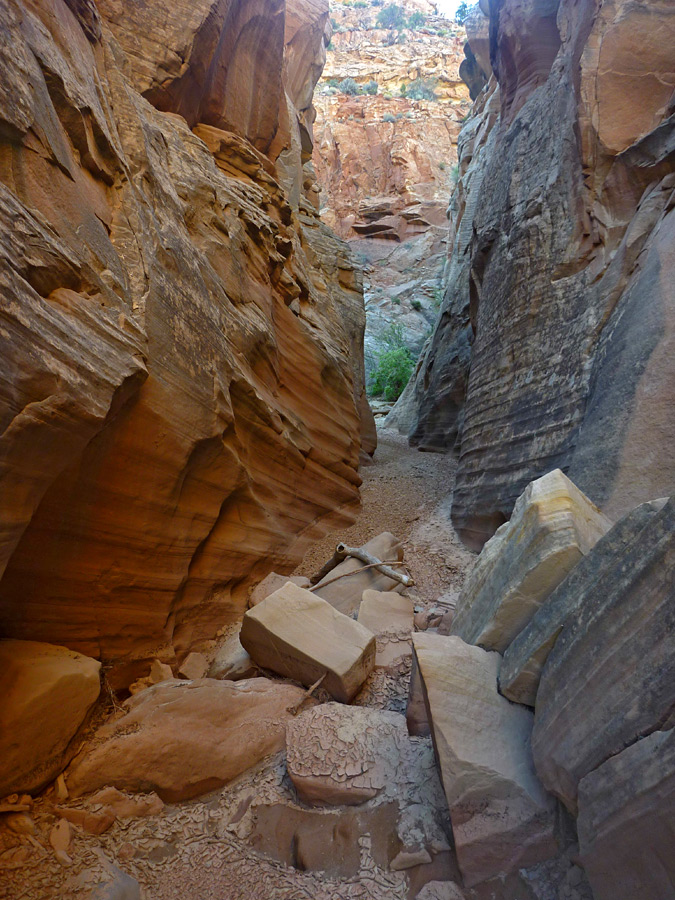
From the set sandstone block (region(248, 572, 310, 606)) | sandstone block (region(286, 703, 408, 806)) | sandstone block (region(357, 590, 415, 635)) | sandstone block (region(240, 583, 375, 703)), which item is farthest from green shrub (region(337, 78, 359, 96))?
sandstone block (region(286, 703, 408, 806))

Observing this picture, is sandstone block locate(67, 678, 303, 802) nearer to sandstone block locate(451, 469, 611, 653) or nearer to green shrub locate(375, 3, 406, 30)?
sandstone block locate(451, 469, 611, 653)

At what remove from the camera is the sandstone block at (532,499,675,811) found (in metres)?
1.59

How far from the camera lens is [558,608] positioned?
214cm

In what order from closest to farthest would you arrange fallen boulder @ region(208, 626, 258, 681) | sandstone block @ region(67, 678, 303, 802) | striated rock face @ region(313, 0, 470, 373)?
1. sandstone block @ region(67, 678, 303, 802)
2. fallen boulder @ region(208, 626, 258, 681)
3. striated rock face @ region(313, 0, 470, 373)

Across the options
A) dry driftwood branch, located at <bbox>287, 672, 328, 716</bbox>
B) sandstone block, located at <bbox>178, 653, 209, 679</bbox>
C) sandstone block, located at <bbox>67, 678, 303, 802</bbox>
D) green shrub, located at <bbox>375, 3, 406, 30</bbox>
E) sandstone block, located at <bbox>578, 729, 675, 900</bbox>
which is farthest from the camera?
green shrub, located at <bbox>375, 3, 406, 30</bbox>

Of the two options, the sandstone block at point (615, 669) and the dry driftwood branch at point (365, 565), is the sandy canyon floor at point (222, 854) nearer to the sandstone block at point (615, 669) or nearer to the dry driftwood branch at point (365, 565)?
the sandstone block at point (615, 669)

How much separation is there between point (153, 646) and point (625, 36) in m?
7.74

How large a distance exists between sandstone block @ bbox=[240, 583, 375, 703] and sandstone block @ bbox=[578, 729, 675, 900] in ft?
5.01

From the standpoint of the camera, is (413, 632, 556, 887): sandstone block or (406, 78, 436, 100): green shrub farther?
(406, 78, 436, 100): green shrub

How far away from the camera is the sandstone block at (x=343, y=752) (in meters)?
2.28

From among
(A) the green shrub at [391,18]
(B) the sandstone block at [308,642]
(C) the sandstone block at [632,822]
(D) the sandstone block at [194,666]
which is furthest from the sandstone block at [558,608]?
(A) the green shrub at [391,18]

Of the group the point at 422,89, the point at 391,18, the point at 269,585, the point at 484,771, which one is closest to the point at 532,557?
the point at 484,771

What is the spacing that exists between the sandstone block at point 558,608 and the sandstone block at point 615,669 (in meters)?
0.05

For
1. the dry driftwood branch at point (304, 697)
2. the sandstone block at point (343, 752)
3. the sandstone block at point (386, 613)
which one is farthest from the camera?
the sandstone block at point (386, 613)
